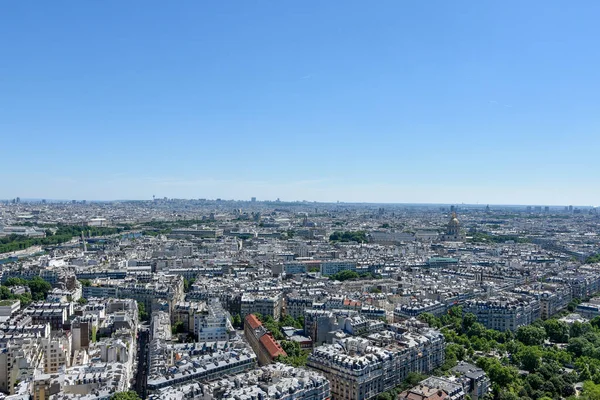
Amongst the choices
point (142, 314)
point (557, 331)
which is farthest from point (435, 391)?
point (142, 314)

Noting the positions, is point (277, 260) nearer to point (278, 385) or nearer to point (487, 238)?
point (278, 385)

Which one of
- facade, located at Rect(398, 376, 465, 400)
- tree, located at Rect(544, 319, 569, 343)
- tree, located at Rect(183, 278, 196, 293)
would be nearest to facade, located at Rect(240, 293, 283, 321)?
tree, located at Rect(183, 278, 196, 293)

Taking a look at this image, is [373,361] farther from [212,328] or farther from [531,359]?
[212,328]

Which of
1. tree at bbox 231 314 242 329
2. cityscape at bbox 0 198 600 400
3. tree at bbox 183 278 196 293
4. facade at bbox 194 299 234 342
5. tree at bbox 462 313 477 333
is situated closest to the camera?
cityscape at bbox 0 198 600 400

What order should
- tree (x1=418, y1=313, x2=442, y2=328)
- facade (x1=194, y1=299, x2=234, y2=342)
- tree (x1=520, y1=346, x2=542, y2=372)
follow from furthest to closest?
tree (x1=418, y1=313, x2=442, y2=328) < facade (x1=194, y1=299, x2=234, y2=342) < tree (x1=520, y1=346, x2=542, y2=372)

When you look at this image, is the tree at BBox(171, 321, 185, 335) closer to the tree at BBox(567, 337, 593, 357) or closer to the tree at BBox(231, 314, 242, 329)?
the tree at BBox(231, 314, 242, 329)

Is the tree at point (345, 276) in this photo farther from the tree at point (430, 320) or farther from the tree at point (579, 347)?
the tree at point (579, 347)

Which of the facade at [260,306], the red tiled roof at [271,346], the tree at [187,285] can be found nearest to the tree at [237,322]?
the facade at [260,306]
